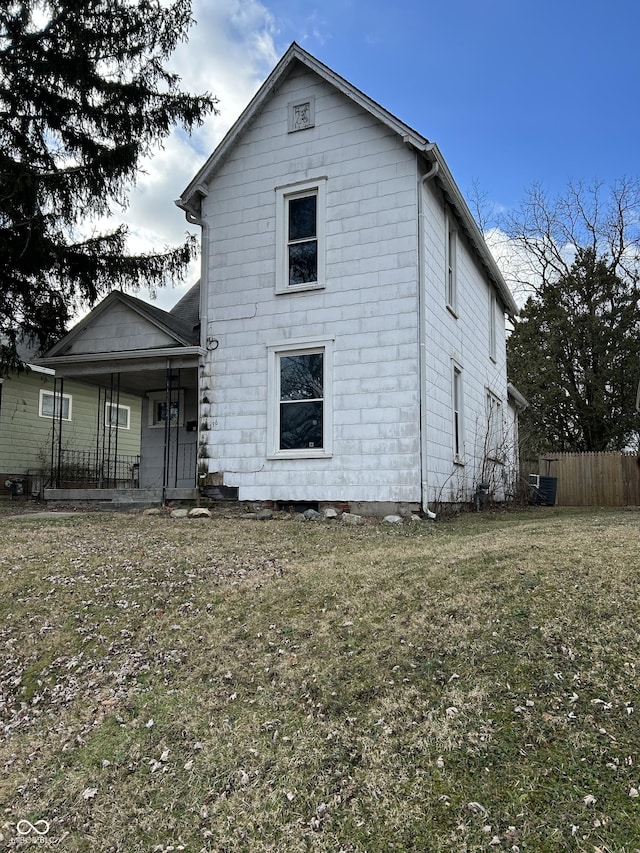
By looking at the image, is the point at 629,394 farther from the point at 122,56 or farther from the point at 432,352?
the point at 122,56

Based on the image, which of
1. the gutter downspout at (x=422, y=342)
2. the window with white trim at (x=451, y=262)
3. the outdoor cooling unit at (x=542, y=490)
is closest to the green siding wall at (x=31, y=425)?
the window with white trim at (x=451, y=262)

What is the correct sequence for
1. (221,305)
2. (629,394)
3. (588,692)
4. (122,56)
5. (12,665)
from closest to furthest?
1. (588,692)
2. (12,665)
3. (221,305)
4. (122,56)
5. (629,394)

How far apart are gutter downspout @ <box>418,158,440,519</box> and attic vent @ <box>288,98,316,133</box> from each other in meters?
2.34

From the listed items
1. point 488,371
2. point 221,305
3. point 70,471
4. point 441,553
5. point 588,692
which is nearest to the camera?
point 588,692

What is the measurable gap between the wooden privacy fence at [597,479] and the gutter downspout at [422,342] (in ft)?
33.5

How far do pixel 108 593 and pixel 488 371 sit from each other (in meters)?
11.6

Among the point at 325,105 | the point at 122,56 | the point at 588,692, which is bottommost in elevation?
the point at 588,692

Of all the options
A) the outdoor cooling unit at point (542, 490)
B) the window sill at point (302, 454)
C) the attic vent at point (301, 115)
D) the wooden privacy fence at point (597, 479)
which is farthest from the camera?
the wooden privacy fence at point (597, 479)

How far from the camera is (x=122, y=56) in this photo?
13062 millimetres

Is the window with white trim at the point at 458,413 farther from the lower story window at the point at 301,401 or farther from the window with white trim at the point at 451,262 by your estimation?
the lower story window at the point at 301,401

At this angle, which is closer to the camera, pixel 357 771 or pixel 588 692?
pixel 357 771

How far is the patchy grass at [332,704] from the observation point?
239 cm

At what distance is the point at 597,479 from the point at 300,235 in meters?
12.0

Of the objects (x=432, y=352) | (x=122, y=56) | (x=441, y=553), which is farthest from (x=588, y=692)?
(x=122, y=56)
